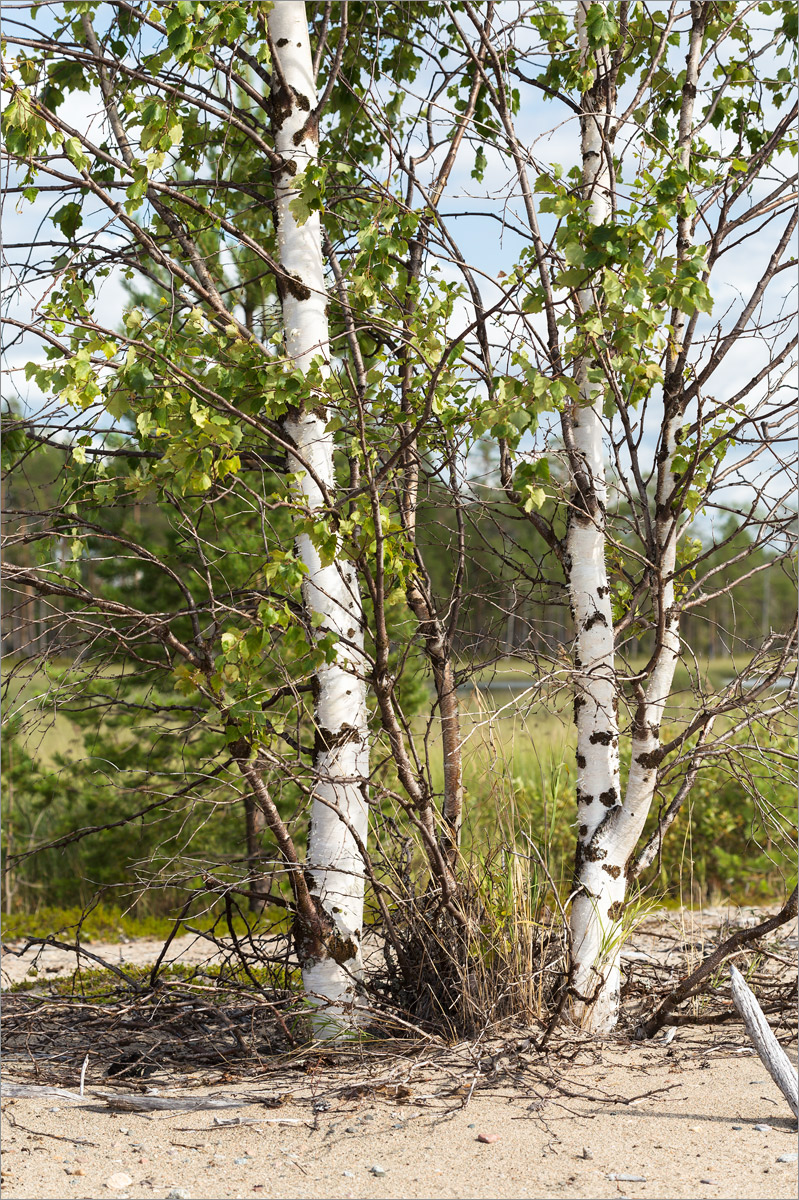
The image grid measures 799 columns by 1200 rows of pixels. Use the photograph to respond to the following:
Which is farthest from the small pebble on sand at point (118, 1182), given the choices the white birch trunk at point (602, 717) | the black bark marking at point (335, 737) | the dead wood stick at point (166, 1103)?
the white birch trunk at point (602, 717)

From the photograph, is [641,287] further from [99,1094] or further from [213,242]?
[213,242]

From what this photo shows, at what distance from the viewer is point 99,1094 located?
3.27 meters

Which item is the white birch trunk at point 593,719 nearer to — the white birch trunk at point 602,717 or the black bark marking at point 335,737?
the white birch trunk at point 602,717

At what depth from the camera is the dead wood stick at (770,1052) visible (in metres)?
2.79

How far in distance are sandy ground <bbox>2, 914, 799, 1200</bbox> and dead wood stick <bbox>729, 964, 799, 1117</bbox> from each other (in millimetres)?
147

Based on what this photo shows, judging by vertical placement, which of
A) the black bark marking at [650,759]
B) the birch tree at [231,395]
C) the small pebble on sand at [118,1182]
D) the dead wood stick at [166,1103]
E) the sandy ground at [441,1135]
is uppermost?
the birch tree at [231,395]

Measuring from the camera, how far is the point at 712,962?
11.1ft

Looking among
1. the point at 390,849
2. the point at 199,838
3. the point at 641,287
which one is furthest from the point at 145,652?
the point at 641,287

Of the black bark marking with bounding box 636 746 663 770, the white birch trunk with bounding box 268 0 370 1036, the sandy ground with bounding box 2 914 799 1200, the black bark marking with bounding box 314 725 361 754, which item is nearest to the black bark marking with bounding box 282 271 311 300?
the white birch trunk with bounding box 268 0 370 1036

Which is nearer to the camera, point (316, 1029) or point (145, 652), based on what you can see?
point (316, 1029)

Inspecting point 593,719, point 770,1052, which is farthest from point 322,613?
point 770,1052

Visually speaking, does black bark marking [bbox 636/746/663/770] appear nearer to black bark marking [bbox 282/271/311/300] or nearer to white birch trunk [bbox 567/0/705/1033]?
white birch trunk [bbox 567/0/705/1033]

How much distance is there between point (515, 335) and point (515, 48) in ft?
4.93

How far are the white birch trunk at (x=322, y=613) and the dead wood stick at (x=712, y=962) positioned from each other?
42.2 inches
